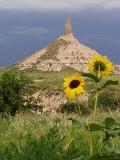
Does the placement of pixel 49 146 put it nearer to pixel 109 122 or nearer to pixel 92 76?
pixel 109 122

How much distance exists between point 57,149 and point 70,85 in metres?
2.86

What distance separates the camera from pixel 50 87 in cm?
11681

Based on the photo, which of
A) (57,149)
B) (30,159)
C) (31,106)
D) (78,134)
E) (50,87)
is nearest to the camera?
(30,159)

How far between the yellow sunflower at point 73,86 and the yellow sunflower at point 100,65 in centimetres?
18

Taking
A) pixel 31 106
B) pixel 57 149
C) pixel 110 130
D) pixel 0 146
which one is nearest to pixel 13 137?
pixel 0 146

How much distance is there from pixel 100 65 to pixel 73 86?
1.32 ft

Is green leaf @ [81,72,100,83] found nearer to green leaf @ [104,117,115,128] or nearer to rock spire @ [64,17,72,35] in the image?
green leaf @ [104,117,115,128]

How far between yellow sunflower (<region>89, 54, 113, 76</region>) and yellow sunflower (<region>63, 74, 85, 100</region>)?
0.18 meters

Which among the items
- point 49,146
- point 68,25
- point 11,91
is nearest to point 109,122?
point 49,146

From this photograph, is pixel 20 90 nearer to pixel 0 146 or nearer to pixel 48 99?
pixel 0 146

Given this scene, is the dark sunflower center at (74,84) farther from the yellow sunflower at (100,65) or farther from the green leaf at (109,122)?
the green leaf at (109,122)

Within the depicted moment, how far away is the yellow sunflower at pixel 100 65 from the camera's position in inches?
216

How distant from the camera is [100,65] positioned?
18.2ft

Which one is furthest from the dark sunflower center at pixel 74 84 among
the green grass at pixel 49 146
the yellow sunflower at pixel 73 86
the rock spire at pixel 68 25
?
the rock spire at pixel 68 25
